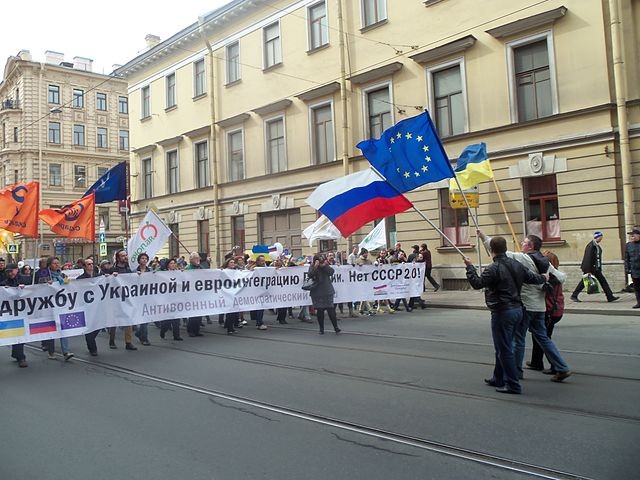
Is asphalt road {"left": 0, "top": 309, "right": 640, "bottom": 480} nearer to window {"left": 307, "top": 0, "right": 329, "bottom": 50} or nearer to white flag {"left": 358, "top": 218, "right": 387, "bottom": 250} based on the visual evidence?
white flag {"left": 358, "top": 218, "right": 387, "bottom": 250}

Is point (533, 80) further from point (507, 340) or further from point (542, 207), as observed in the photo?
point (507, 340)

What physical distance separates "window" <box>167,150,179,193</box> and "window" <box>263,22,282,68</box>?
890 cm

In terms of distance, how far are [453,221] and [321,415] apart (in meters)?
15.9

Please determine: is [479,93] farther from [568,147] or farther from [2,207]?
[2,207]

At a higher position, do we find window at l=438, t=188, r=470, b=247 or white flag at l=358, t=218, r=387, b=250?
window at l=438, t=188, r=470, b=247

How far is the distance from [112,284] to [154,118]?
85.5ft

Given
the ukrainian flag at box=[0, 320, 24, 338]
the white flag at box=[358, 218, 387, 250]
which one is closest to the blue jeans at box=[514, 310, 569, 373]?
the ukrainian flag at box=[0, 320, 24, 338]

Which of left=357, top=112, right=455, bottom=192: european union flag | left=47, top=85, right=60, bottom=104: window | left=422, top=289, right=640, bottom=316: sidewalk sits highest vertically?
left=47, top=85, right=60, bottom=104: window

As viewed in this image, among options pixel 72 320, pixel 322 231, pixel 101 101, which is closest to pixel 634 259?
pixel 322 231

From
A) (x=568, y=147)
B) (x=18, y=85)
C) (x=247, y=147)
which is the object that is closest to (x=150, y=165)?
(x=247, y=147)

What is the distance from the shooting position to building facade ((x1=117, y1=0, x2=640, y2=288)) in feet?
55.5

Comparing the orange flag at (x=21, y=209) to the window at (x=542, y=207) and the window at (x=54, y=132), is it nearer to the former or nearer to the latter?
the window at (x=542, y=207)

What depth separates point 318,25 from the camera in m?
25.0

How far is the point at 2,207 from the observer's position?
12102mm
